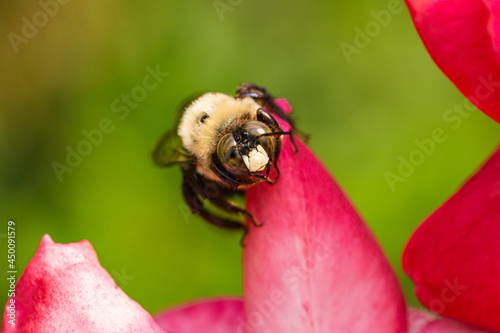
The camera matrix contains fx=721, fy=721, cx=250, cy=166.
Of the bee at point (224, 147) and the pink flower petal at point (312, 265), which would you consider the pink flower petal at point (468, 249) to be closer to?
the pink flower petal at point (312, 265)

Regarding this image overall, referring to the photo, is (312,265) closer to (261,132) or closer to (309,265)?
(309,265)

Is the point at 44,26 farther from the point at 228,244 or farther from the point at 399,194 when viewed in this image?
the point at 399,194

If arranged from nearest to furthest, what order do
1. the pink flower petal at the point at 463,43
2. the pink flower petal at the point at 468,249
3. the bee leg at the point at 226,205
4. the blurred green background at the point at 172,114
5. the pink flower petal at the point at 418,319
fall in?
1. the pink flower petal at the point at 463,43
2. the pink flower petal at the point at 468,249
3. the pink flower petal at the point at 418,319
4. the bee leg at the point at 226,205
5. the blurred green background at the point at 172,114

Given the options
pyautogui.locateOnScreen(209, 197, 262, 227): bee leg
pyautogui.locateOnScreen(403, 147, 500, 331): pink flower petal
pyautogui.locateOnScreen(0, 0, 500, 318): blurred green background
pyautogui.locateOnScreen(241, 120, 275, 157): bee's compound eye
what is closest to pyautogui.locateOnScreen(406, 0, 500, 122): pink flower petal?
pyautogui.locateOnScreen(403, 147, 500, 331): pink flower petal

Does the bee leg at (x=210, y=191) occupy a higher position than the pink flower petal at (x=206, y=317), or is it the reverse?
the bee leg at (x=210, y=191)

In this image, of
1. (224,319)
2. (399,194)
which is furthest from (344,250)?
(399,194)

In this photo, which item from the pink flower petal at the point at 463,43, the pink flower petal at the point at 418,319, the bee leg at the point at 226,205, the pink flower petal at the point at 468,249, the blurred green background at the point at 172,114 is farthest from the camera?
the blurred green background at the point at 172,114

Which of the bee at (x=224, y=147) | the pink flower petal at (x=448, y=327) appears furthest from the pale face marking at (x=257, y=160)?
the pink flower petal at (x=448, y=327)

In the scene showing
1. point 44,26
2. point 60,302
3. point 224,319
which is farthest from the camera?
point 44,26
